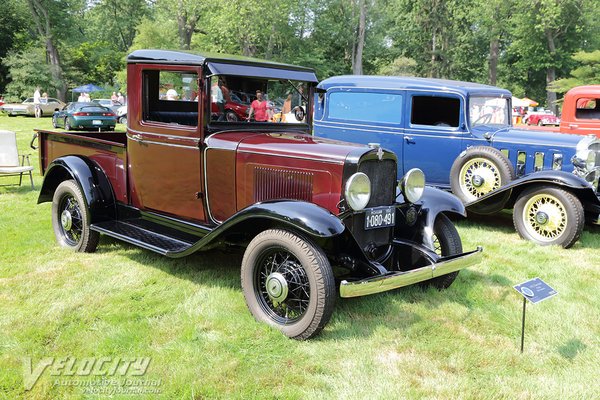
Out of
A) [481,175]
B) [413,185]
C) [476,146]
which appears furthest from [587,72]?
[413,185]

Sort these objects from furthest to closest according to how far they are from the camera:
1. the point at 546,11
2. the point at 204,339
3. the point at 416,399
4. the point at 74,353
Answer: the point at 546,11 → the point at 204,339 → the point at 74,353 → the point at 416,399

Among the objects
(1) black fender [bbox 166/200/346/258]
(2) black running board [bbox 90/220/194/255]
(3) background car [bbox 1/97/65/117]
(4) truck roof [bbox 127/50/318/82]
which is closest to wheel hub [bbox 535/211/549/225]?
(4) truck roof [bbox 127/50/318/82]

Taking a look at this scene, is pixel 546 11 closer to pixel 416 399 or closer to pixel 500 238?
pixel 500 238

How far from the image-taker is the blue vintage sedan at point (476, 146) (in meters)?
6.17

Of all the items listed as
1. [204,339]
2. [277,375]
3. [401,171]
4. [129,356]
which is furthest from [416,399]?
[401,171]

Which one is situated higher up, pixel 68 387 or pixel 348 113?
pixel 348 113

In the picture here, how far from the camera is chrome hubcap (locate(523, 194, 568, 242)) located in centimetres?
610

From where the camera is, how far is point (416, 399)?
296 centimetres

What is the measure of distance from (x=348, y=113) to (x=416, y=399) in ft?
19.4

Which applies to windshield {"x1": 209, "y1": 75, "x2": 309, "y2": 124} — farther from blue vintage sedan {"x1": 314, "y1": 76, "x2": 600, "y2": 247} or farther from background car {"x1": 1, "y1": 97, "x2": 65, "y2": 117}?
background car {"x1": 1, "y1": 97, "x2": 65, "y2": 117}

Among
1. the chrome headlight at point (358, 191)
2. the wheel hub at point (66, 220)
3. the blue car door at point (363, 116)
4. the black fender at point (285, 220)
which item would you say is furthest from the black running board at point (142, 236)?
the blue car door at point (363, 116)

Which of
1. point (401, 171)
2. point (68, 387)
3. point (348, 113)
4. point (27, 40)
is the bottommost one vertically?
point (68, 387)

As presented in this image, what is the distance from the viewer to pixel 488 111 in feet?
25.2

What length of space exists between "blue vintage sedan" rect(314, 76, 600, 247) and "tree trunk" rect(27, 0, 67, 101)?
3277 cm
